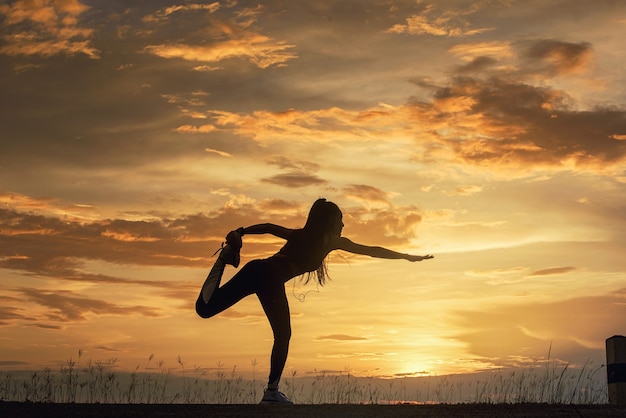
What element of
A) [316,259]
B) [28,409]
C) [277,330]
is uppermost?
[316,259]

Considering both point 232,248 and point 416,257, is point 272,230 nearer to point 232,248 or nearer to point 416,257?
point 232,248

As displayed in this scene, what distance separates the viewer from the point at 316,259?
1116cm

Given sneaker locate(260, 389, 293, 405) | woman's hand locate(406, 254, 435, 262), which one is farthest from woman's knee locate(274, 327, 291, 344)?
woman's hand locate(406, 254, 435, 262)

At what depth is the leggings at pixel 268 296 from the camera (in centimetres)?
1109

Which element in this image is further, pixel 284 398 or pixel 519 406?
pixel 519 406

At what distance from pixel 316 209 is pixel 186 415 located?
312cm

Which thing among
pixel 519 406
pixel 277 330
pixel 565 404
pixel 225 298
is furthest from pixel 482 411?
pixel 225 298

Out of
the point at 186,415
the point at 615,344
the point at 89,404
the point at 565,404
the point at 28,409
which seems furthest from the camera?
the point at 615,344

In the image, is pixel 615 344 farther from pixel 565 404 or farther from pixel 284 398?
pixel 284 398

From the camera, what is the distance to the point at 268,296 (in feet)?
36.6

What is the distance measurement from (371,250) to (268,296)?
60.7 inches

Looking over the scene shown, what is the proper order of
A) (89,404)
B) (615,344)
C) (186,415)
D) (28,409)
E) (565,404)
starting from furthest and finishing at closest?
(615,344) → (565,404) → (89,404) → (28,409) → (186,415)

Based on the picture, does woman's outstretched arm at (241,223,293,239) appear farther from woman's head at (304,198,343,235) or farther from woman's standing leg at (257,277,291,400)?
woman's standing leg at (257,277,291,400)

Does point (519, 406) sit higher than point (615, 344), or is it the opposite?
point (615, 344)
